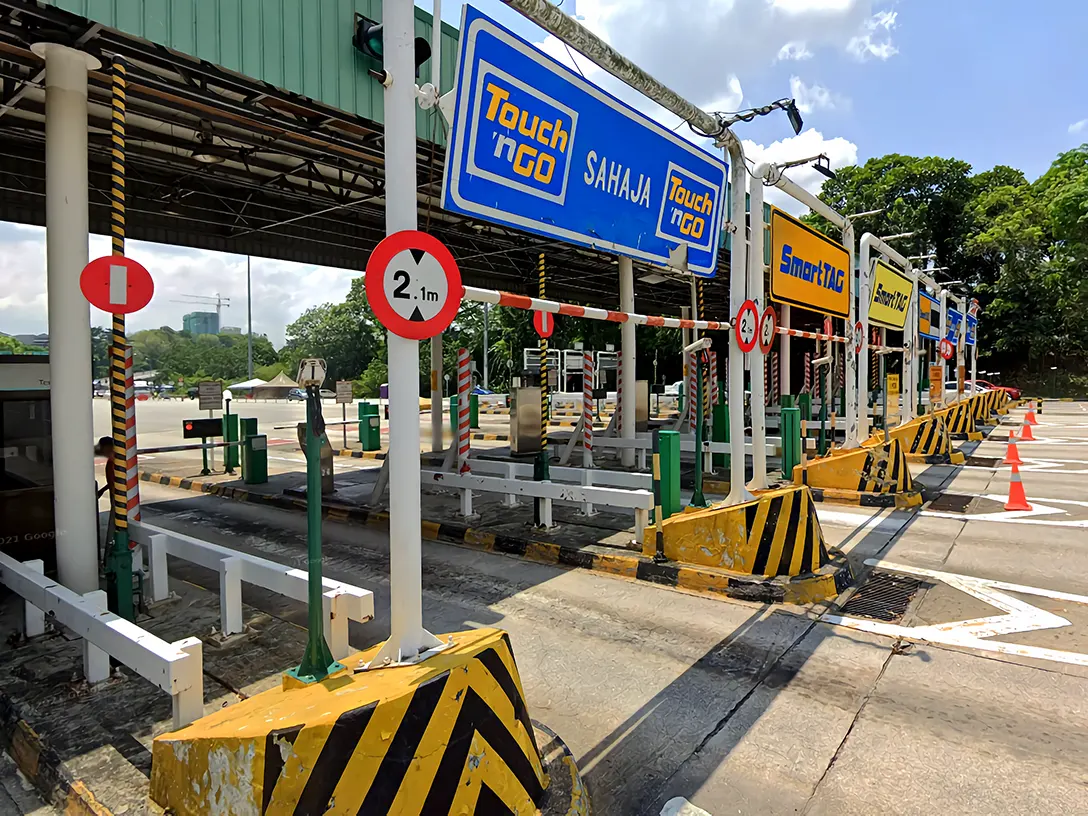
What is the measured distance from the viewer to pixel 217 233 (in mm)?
12547

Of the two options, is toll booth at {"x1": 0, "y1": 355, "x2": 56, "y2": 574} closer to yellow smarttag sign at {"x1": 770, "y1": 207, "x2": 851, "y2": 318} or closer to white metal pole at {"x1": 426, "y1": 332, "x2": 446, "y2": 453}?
yellow smarttag sign at {"x1": 770, "y1": 207, "x2": 851, "y2": 318}

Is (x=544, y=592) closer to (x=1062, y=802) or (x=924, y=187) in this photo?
(x=1062, y=802)

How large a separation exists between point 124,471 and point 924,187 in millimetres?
47501

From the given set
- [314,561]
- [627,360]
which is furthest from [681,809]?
[627,360]

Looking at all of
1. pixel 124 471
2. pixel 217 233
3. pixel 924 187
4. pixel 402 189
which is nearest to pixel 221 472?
pixel 217 233

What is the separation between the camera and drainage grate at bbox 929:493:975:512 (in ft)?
30.7

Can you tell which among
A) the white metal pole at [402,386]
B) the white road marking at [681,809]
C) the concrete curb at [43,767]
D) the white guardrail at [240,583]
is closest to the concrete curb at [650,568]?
the white guardrail at [240,583]

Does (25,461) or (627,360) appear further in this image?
(627,360)

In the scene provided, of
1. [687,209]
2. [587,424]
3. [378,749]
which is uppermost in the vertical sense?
[687,209]

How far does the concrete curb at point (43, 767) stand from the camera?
10.0ft

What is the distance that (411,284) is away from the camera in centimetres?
284

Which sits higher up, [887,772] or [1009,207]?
[1009,207]

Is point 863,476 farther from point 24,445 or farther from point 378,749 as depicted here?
point 24,445

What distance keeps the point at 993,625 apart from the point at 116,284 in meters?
7.00
